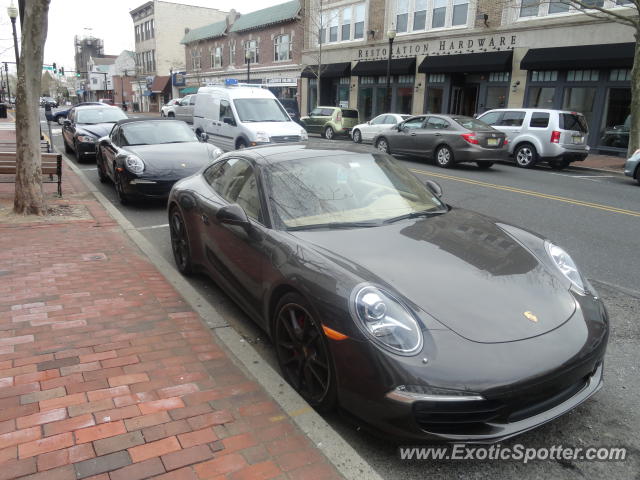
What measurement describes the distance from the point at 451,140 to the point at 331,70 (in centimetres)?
1956

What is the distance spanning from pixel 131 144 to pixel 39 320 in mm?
5997

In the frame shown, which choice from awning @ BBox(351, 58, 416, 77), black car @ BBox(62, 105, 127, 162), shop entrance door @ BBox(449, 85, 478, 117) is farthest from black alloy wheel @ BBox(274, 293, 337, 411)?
awning @ BBox(351, 58, 416, 77)

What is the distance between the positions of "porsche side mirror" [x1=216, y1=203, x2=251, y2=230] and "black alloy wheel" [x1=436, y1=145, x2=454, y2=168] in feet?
37.5

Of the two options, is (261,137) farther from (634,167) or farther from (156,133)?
(634,167)

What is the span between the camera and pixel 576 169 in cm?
1585

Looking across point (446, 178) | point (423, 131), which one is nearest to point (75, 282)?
point (446, 178)

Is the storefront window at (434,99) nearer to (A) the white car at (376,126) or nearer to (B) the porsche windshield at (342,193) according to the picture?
(A) the white car at (376,126)

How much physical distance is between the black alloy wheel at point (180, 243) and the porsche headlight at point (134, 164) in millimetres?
2975

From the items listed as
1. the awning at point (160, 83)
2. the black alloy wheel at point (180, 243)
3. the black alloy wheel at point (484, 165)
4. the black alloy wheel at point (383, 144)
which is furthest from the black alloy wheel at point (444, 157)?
the awning at point (160, 83)

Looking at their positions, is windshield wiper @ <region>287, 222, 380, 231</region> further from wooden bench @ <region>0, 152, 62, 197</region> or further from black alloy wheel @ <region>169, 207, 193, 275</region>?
wooden bench @ <region>0, 152, 62, 197</region>

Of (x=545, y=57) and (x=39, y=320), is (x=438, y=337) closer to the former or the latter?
(x=39, y=320)

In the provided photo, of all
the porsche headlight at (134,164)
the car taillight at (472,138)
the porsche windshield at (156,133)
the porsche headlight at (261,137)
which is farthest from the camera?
the car taillight at (472,138)

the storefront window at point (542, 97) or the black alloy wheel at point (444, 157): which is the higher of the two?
the storefront window at point (542, 97)

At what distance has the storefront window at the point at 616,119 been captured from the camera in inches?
733
